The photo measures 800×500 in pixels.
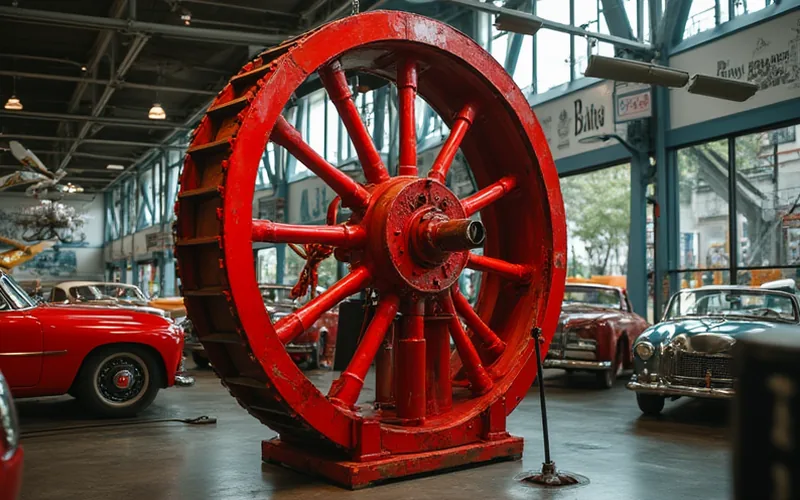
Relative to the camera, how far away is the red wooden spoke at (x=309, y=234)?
550cm

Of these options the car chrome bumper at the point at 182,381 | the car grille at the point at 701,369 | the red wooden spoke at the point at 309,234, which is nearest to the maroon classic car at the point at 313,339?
the car chrome bumper at the point at 182,381

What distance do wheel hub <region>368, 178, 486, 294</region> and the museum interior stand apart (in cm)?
2

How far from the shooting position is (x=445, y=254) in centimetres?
597

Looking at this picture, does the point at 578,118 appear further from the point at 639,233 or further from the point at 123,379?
the point at 123,379

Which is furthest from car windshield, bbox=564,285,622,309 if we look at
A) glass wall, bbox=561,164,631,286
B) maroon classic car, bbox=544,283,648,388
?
glass wall, bbox=561,164,631,286

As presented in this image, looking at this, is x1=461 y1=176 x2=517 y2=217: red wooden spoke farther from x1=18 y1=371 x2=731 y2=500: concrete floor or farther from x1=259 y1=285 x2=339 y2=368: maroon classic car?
x1=259 y1=285 x2=339 y2=368: maroon classic car

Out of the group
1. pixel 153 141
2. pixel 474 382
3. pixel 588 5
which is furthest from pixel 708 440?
pixel 153 141

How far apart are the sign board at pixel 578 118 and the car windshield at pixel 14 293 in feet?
35.4

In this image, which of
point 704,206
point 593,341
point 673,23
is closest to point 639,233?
point 704,206

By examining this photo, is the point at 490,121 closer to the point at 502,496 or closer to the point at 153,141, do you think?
the point at 502,496

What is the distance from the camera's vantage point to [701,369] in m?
8.24

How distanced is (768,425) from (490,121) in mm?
6258

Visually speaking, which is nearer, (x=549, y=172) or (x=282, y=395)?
(x=282, y=395)

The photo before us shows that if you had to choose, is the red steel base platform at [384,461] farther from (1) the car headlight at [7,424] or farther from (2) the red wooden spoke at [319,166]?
(1) the car headlight at [7,424]
